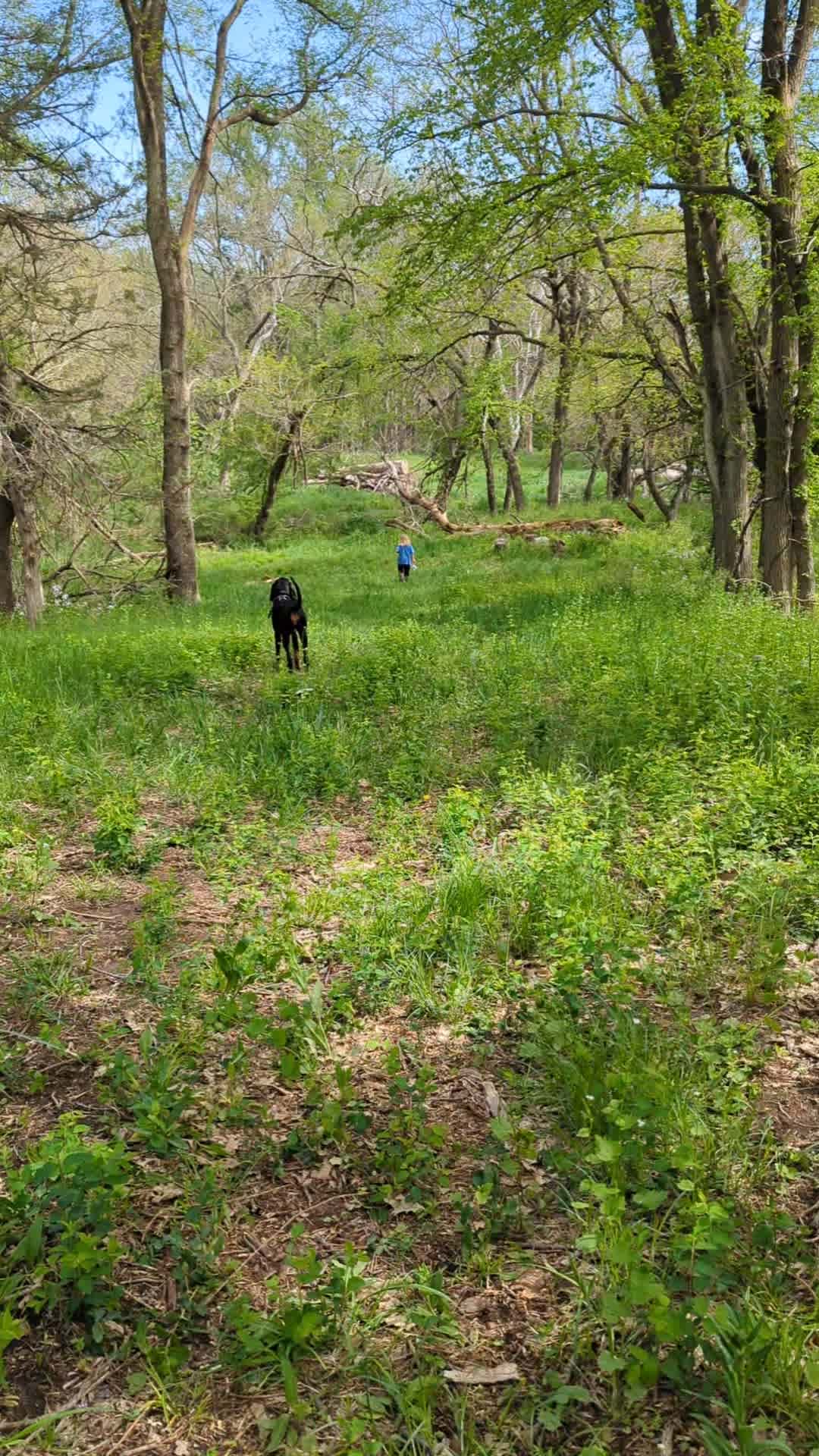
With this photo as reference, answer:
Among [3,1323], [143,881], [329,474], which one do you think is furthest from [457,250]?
[329,474]

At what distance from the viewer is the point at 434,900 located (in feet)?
14.9

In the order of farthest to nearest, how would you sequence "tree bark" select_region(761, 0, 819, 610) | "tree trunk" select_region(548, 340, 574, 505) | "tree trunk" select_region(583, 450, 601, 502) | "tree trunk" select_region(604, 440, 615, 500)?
1. "tree trunk" select_region(583, 450, 601, 502)
2. "tree trunk" select_region(604, 440, 615, 500)
3. "tree trunk" select_region(548, 340, 574, 505)
4. "tree bark" select_region(761, 0, 819, 610)

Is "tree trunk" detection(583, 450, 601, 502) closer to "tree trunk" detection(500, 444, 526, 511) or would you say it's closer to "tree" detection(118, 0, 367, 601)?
"tree trunk" detection(500, 444, 526, 511)

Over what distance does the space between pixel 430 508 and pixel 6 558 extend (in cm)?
1347

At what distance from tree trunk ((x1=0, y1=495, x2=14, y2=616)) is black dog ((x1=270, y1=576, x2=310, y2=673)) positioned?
32.0 ft

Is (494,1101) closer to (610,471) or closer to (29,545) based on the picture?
(29,545)

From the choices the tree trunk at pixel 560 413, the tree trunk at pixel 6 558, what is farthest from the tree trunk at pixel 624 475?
the tree trunk at pixel 6 558

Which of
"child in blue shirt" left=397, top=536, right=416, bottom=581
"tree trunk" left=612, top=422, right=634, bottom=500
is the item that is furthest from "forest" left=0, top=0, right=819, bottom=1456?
"tree trunk" left=612, top=422, right=634, bottom=500

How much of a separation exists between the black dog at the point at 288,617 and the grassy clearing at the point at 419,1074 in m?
1.89

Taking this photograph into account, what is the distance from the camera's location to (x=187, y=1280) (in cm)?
260

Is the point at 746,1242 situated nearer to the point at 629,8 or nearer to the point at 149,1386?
the point at 149,1386

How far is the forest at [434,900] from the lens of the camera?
2.34 m

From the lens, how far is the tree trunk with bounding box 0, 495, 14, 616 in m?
17.4

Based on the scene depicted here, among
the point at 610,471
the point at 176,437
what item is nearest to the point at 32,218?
the point at 176,437
